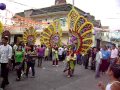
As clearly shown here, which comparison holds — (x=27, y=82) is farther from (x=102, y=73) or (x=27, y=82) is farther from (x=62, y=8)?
(x=62, y=8)

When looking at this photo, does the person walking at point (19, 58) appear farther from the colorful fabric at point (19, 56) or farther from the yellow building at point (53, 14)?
the yellow building at point (53, 14)

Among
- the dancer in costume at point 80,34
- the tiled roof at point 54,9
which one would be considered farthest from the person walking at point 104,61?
the tiled roof at point 54,9

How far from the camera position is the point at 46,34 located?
18.1 metres

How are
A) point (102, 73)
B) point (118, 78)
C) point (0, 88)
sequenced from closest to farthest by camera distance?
1. point (118, 78)
2. point (0, 88)
3. point (102, 73)

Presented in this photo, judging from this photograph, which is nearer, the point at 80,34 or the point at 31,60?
the point at 80,34

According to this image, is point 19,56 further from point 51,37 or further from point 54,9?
point 54,9

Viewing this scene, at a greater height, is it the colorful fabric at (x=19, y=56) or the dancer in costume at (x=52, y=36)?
the dancer in costume at (x=52, y=36)

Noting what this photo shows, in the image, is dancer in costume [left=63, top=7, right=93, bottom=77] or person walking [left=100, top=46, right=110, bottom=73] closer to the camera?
dancer in costume [left=63, top=7, right=93, bottom=77]

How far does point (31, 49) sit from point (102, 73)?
16.8 ft

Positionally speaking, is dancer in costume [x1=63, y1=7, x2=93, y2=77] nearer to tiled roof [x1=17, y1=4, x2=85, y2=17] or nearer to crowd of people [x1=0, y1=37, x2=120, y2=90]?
crowd of people [x1=0, y1=37, x2=120, y2=90]

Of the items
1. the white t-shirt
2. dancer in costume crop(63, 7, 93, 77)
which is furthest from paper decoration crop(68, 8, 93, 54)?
the white t-shirt

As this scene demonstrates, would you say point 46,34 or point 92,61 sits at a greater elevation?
point 46,34

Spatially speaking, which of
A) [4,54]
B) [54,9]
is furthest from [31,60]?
[54,9]

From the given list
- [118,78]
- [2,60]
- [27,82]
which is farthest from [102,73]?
[118,78]
